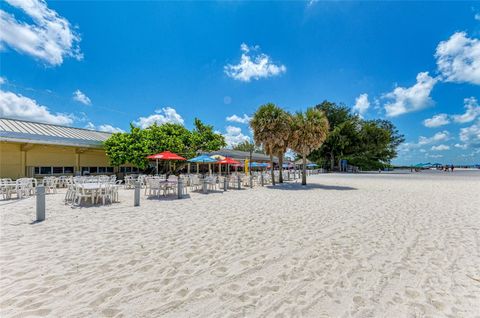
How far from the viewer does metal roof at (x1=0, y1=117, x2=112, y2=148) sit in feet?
48.2

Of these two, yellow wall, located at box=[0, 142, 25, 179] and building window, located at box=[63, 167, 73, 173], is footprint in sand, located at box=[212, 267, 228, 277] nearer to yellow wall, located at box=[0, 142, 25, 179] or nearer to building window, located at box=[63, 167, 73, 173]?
yellow wall, located at box=[0, 142, 25, 179]

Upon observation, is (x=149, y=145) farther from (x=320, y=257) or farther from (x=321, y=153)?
(x=321, y=153)

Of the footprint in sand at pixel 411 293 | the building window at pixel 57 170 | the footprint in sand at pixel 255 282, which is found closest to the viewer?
the footprint in sand at pixel 411 293

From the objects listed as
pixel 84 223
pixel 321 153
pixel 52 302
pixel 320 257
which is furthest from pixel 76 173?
pixel 321 153

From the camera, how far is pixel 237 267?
3871 mm

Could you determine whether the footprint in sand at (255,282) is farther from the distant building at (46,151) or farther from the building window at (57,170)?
the building window at (57,170)

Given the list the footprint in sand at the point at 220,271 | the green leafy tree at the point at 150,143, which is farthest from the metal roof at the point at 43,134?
the footprint in sand at the point at 220,271

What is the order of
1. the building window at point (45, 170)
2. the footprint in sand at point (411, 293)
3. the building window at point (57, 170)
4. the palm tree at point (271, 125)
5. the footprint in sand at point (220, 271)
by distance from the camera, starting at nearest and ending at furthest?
the footprint in sand at point (411, 293) → the footprint in sand at point (220, 271) → the building window at point (45, 170) → the building window at point (57, 170) → the palm tree at point (271, 125)

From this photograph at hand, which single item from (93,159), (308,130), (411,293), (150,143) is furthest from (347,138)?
(411,293)

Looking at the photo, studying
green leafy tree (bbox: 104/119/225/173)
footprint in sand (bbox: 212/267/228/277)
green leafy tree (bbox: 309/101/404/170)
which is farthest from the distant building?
green leafy tree (bbox: 309/101/404/170)

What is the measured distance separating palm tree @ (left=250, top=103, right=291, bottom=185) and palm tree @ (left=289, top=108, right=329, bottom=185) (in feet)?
2.72

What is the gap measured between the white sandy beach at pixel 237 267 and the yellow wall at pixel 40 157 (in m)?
12.0

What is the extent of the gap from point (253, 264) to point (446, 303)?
8.92ft

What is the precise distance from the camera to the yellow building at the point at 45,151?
595 inches
